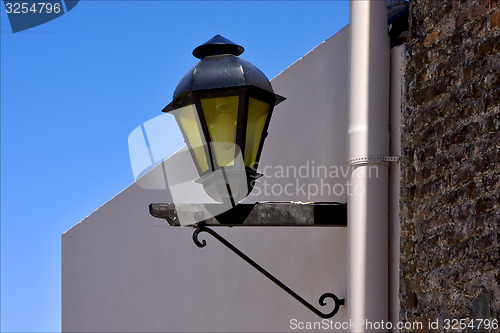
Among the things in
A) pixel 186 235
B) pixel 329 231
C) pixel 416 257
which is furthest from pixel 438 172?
pixel 186 235

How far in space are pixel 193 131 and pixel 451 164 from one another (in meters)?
1.03

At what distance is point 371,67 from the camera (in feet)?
12.1

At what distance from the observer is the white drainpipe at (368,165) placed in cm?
357

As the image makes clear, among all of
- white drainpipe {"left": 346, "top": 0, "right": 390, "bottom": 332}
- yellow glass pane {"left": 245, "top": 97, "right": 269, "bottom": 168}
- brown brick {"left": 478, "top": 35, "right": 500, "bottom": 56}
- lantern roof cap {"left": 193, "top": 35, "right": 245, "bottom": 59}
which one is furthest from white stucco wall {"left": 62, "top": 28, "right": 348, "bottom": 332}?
brown brick {"left": 478, "top": 35, "right": 500, "bottom": 56}

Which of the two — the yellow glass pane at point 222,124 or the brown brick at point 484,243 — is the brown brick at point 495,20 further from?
the yellow glass pane at point 222,124

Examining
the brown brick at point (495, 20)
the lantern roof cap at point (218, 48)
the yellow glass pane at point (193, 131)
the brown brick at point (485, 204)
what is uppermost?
the lantern roof cap at point (218, 48)

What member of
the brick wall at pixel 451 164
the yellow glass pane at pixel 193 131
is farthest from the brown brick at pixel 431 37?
the yellow glass pane at pixel 193 131

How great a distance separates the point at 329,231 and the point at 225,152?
30.1 inches

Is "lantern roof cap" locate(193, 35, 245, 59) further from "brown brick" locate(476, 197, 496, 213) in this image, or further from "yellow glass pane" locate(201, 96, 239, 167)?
"brown brick" locate(476, 197, 496, 213)

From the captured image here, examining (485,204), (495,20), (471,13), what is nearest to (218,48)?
(471,13)

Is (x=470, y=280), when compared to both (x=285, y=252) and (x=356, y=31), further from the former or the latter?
(x=285, y=252)

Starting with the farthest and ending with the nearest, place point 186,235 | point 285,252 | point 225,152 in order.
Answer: point 186,235 < point 285,252 < point 225,152

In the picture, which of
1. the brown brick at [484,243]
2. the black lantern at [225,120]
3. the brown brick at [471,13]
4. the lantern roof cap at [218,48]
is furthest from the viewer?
the lantern roof cap at [218,48]

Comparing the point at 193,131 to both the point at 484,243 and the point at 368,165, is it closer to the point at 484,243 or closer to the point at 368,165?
the point at 368,165
